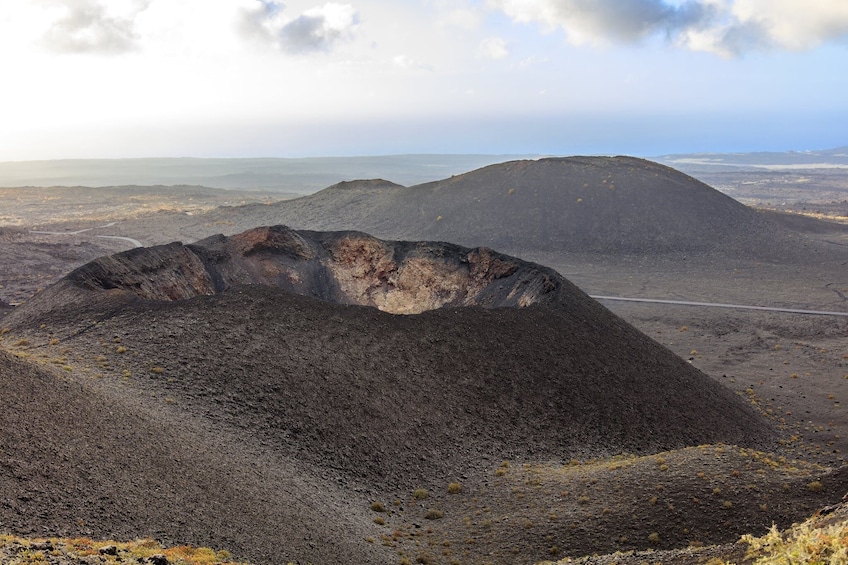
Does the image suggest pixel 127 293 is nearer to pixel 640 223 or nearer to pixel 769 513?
pixel 769 513

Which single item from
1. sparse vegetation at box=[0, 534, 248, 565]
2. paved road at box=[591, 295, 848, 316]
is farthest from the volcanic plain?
paved road at box=[591, 295, 848, 316]

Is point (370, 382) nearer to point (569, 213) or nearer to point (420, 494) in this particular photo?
point (420, 494)

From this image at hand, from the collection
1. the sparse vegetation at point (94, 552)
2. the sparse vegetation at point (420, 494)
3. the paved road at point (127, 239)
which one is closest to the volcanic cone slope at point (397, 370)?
the sparse vegetation at point (420, 494)

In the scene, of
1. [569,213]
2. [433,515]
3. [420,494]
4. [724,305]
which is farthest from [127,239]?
[433,515]

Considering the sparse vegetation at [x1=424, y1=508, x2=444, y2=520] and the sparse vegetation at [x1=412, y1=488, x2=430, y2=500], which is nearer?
the sparse vegetation at [x1=424, y1=508, x2=444, y2=520]

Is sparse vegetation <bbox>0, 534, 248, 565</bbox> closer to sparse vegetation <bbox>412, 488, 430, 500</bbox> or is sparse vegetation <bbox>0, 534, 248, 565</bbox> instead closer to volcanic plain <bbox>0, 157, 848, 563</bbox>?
volcanic plain <bbox>0, 157, 848, 563</bbox>

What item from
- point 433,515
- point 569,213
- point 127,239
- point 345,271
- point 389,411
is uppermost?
point 569,213

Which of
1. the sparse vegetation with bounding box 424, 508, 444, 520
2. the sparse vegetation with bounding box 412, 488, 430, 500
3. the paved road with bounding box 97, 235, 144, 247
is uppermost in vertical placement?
the paved road with bounding box 97, 235, 144, 247

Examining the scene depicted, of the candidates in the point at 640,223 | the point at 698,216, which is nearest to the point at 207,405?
the point at 640,223
